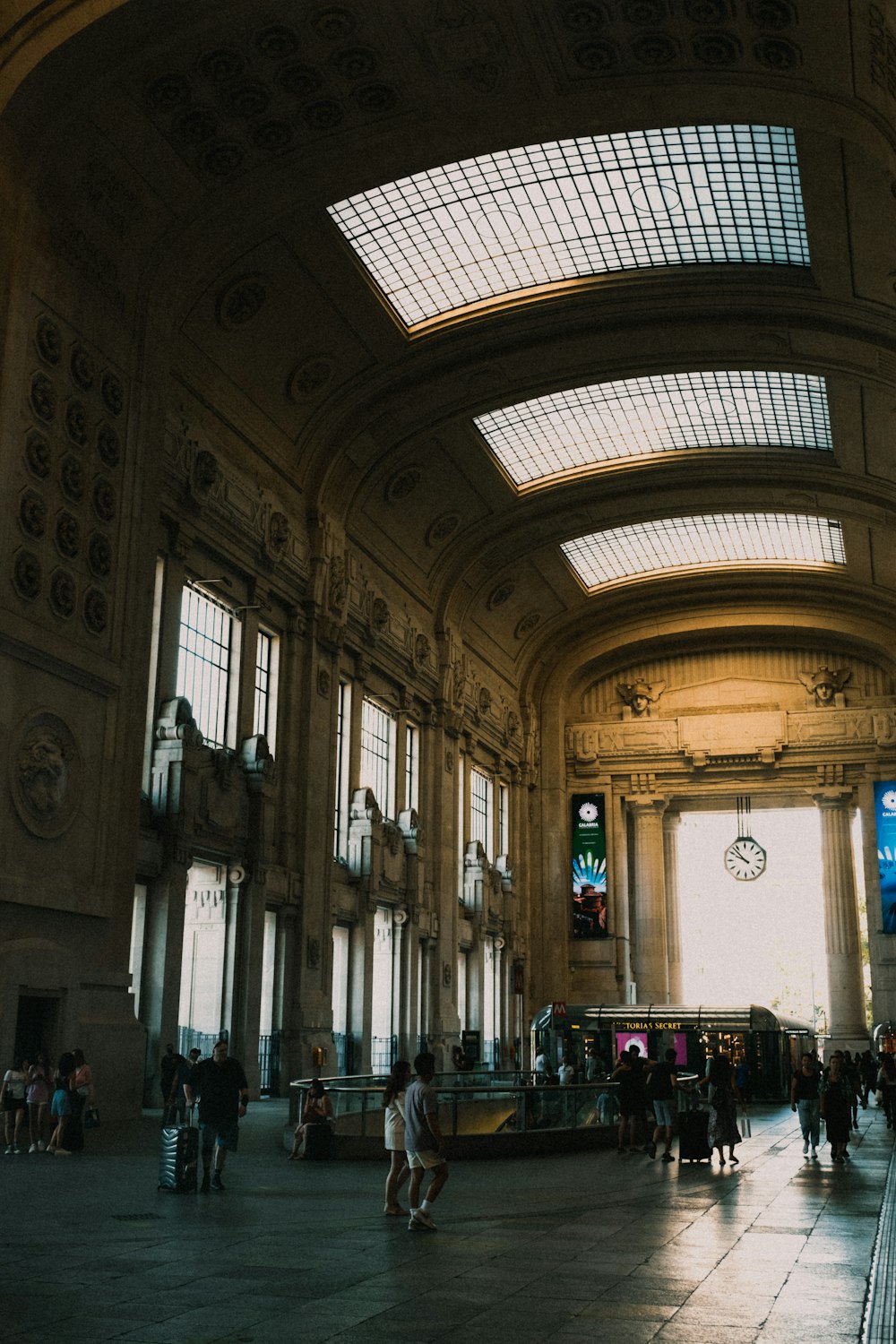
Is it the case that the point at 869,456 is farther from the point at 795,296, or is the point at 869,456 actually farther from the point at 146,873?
the point at 146,873

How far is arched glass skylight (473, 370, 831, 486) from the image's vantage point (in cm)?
2836

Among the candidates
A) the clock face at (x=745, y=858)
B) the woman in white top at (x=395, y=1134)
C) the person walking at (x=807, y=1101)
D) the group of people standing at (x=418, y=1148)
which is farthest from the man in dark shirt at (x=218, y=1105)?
the clock face at (x=745, y=858)

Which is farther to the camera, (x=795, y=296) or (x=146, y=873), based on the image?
(x=795, y=296)

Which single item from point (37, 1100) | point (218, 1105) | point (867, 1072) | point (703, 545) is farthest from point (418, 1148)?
point (703, 545)

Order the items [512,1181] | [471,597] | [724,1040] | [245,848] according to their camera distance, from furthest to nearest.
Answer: [471,597]
[724,1040]
[245,848]
[512,1181]

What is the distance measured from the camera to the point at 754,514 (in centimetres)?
3566

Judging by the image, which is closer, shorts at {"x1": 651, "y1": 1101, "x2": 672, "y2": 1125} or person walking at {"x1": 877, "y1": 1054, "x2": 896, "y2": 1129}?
shorts at {"x1": 651, "y1": 1101, "x2": 672, "y2": 1125}

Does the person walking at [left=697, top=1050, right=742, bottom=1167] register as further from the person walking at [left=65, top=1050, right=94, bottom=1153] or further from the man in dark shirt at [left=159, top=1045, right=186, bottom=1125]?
the man in dark shirt at [left=159, top=1045, right=186, bottom=1125]

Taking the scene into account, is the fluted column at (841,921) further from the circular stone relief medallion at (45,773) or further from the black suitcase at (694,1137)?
the circular stone relief medallion at (45,773)

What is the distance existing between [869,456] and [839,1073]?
18698mm

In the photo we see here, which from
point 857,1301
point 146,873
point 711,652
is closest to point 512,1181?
point 857,1301

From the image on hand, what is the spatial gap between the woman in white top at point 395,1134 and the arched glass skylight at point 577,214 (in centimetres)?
1488

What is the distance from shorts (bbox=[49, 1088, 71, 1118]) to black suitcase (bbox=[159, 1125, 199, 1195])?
Answer: 10.2 feet

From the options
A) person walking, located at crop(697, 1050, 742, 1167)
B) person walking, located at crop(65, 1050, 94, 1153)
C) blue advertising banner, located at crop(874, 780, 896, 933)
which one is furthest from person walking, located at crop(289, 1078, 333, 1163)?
blue advertising banner, located at crop(874, 780, 896, 933)
